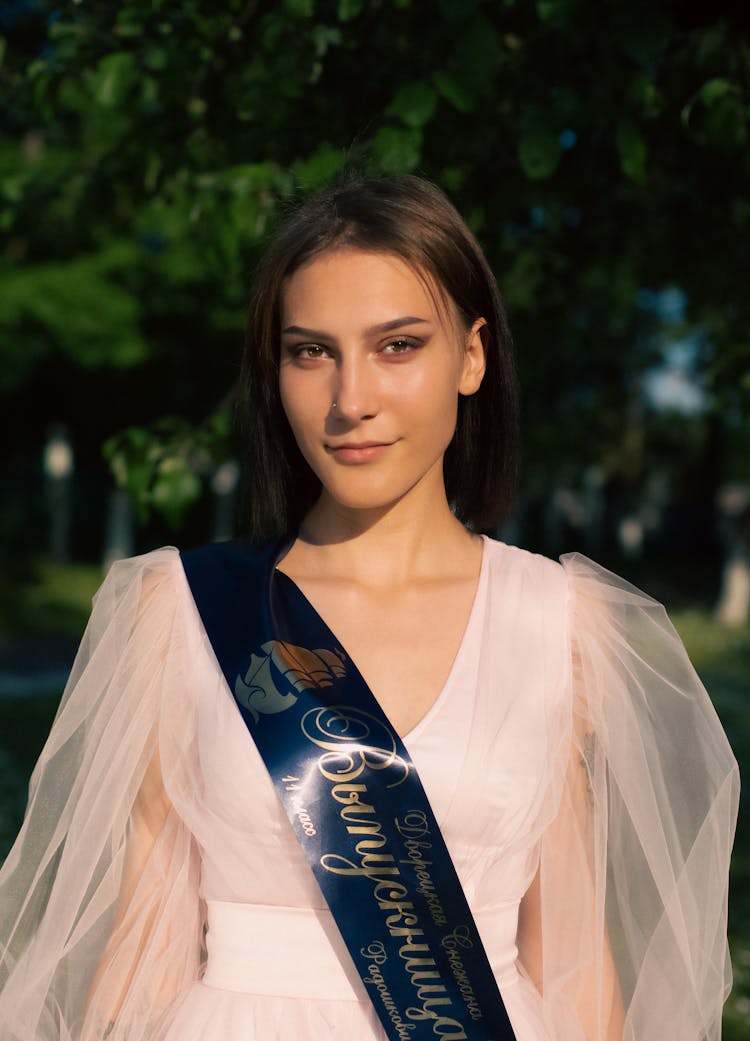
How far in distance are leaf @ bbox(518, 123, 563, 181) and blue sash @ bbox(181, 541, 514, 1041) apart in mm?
1699

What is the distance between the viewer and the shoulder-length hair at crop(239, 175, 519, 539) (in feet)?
7.11

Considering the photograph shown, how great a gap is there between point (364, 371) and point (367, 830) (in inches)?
28.9

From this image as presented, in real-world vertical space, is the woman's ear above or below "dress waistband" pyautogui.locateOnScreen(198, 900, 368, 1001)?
above

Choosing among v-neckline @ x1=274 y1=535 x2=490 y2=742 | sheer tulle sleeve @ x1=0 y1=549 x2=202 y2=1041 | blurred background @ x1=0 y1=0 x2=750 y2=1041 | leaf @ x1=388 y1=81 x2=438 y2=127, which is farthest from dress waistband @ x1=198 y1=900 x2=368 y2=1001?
leaf @ x1=388 y1=81 x2=438 y2=127

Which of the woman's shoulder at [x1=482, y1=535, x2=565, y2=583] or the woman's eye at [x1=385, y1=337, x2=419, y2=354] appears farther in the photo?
the woman's shoulder at [x1=482, y1=535, x2=565, y2=583]

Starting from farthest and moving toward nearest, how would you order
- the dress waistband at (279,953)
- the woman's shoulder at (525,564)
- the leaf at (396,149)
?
1. the leaf at (396,149)
2. the woman's shoulder at (525,564)
3. the dress waistband at (279,953)

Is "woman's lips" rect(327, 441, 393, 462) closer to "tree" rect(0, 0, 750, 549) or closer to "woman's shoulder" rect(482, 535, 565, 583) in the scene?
"woman's shoulder" rect(482, 535, 565, 583)

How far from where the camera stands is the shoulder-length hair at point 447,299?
7.11 ft

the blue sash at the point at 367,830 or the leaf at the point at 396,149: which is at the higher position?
the leaf at the point at 396,149

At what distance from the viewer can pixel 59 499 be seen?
22.9 metres

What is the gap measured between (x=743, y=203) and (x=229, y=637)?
3.55 m

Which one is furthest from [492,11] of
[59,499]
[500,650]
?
[59,499]

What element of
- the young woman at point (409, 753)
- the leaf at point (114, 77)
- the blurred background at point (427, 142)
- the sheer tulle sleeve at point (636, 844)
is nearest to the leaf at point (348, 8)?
the blurred background at point (427, 142)

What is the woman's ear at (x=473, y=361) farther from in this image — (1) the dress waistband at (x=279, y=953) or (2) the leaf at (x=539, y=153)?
(2) the leaf at (x=539, y=153)
